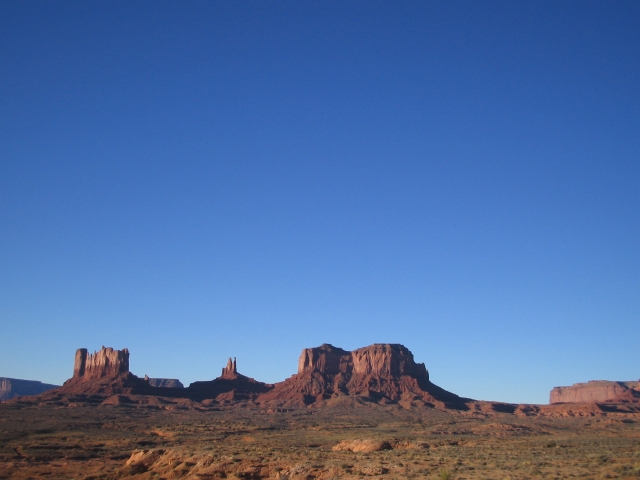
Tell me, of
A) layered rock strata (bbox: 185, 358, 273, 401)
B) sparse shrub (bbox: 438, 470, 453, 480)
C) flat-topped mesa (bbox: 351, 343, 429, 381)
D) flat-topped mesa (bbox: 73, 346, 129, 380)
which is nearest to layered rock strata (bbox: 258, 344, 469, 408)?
flat-topped mesa (bbox: 351, 343, 429, 381)

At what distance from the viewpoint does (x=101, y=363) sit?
14912 cm

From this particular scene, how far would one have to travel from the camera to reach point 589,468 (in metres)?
28.0

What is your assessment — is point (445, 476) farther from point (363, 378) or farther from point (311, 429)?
point (363, 378)

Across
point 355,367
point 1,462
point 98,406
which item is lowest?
point 1,462

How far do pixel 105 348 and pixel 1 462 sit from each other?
365 feet

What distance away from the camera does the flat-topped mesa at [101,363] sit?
14650cm

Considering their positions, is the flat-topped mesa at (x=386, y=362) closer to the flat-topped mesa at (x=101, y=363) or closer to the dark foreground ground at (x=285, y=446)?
the dark foreground ground at (x=285, y=446)

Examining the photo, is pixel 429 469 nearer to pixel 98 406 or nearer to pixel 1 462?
pixel 1 462

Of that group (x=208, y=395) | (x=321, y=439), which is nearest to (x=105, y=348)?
(x=208, y=395)

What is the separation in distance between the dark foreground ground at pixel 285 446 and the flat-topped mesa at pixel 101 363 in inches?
1432

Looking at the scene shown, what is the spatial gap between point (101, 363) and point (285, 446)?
4355 inches

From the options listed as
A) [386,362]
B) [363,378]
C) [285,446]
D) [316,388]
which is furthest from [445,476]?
[386,362]

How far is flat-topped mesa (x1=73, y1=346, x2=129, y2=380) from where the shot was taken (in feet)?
481

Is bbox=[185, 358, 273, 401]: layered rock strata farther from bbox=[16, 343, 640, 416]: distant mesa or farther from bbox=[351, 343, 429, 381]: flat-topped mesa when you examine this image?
bbox=[351, 343, 429, 381]: flat-topped mesa
